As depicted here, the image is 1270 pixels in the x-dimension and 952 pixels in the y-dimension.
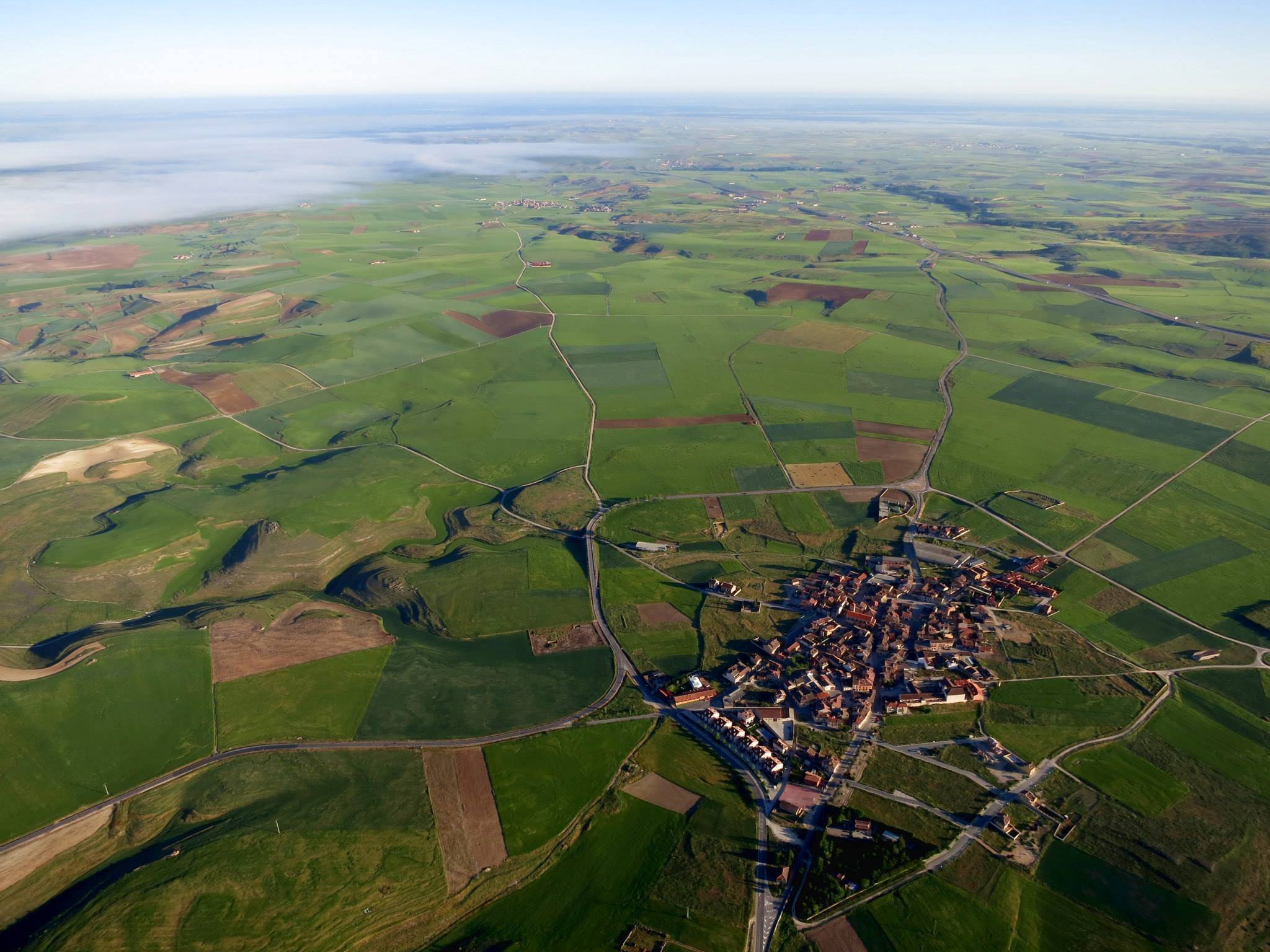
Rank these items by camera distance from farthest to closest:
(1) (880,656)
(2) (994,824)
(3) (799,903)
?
(1) (880,656)
(2) (994,824)
(3) (799,903)

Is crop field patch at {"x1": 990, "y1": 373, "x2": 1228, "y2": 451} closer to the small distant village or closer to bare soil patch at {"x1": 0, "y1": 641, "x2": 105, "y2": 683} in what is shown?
the small distant village

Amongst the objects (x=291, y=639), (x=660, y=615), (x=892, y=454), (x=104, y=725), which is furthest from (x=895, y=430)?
(x=104, y=725)

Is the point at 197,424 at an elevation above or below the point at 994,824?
below

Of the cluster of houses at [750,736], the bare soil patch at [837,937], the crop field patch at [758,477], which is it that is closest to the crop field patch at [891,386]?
the crop field patch at [758,477]

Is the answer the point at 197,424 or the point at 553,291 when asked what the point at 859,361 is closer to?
the point at 553,291

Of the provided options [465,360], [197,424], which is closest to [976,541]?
[465,360]

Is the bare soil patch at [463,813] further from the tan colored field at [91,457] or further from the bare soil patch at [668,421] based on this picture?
the tan colored field at [91,457]
